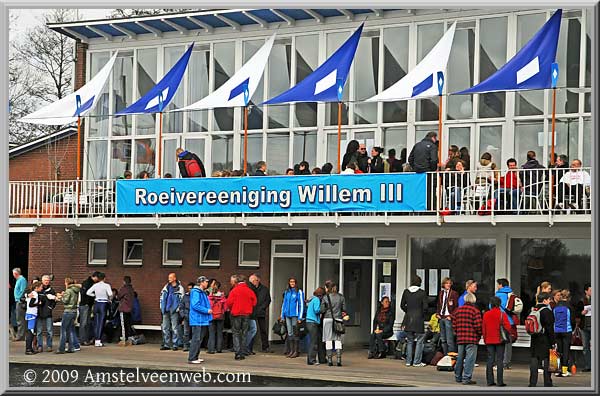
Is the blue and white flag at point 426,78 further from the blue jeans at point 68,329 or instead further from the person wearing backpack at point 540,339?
the blue jeans at point 68,329

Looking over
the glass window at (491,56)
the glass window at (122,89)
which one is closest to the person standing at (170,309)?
the glass window at (122,89)

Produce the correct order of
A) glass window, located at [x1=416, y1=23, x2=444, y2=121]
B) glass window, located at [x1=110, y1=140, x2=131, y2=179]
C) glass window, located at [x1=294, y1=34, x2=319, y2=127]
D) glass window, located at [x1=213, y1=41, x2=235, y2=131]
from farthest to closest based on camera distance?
glass window, located at [x1=110, y1=140, x2=131, y2=179] < glass window, located at [x1=213, y1=41, x2=235, y2=131] < glass window, located at [x1=294, y1=34, x2=319, y2=127] < glass window, located at [x1=416, y1=23, x2=444, y2=121]

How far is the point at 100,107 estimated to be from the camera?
30875 millimetres

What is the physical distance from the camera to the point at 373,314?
26.6 metres

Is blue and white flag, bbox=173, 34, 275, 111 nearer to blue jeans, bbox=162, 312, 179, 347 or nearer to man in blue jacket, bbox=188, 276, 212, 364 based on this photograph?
man in blue jacket, bbox=188, 276, 212, 364

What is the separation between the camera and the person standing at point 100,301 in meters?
26.7

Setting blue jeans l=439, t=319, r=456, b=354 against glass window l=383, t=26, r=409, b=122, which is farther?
glass window l=383, t=26, r=409, b=122

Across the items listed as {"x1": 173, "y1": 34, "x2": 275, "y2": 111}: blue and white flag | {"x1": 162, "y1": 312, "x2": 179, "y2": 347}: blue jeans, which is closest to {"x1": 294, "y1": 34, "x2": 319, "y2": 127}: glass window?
{"x1": 173, "y1": 34, "x2": 275, "y2": 111}: blue and white flag

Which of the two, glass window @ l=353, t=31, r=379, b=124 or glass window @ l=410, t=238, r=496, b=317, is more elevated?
glass window @ l=353, t=31, r=379, b=124

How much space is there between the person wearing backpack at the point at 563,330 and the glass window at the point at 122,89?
13787mm

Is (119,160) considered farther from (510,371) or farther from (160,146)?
(510,371)

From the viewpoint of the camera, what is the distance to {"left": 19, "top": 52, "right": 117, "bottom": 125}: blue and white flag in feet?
93.6

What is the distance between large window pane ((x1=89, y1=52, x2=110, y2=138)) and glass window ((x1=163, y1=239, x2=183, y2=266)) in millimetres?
3879

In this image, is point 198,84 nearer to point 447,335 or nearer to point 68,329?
point 68,329
